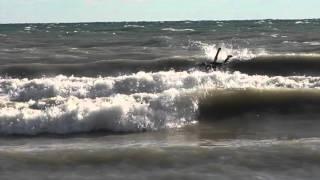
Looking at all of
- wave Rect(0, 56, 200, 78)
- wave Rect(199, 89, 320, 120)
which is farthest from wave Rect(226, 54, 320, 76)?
wave Rect(199, 89, 320, 120)

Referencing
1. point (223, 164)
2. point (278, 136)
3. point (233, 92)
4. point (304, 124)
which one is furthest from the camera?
point (233, 92)

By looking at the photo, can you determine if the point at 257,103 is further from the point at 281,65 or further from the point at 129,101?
the point at 281,65

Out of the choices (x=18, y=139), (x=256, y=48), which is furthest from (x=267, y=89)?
(x=256, y=48)

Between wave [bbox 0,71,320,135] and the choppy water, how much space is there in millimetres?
26

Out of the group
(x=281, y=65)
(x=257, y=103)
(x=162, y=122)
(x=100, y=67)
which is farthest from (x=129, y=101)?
(x=281, y=65)

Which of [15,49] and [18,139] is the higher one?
[15,49]

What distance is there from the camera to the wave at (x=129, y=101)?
14266mm

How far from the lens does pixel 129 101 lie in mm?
15570

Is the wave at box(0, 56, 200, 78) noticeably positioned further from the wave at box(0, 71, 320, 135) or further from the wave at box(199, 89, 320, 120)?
the wave at box(199, 89, 320, 120)

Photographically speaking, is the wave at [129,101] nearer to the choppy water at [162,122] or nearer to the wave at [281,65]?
the choppy water at [162,122]

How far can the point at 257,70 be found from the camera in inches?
996

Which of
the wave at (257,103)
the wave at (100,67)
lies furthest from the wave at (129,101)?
the wave at (100,67)

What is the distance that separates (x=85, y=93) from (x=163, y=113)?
497cm

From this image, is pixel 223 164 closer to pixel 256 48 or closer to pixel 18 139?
pixel 18 139
